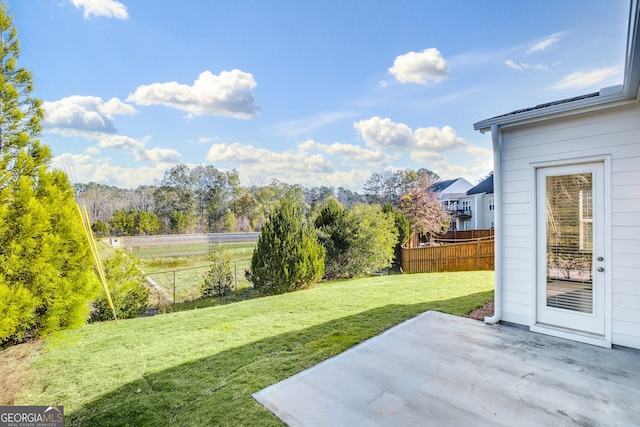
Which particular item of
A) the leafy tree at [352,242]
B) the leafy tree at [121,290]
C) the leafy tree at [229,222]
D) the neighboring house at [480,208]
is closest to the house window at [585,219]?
the leafy tree at [352,242]

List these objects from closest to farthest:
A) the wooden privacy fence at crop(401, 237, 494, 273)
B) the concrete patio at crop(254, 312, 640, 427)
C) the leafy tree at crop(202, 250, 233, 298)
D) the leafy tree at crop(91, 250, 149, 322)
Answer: the concrete patio at crop(254, 312, 640, 427) → the leafy tree at crop(91, 250, 149, 322) → the leafy tree at crop(202, 250, 233, 298) → the wooden privacy fence at crop(401, 237, 494, 273)

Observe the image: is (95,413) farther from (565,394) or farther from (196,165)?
(196,165)

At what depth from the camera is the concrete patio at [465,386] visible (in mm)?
2076

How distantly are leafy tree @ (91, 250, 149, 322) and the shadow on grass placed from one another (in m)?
3.34

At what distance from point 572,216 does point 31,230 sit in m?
6.60

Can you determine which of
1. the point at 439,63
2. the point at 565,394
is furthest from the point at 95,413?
the point at 439,63

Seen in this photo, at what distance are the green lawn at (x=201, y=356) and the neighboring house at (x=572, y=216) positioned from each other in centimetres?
123

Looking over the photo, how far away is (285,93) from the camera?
47.5 feet

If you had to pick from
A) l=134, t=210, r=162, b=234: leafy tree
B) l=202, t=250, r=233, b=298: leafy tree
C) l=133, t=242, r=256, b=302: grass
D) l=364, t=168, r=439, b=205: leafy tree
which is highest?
l=364, t=168, r=439, b=205: leafy tree

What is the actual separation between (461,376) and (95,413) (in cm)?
297

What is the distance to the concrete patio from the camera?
2.08 meters

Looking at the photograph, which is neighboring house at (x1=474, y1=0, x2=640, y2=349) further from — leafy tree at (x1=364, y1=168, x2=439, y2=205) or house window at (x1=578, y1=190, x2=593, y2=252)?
leafy tree at (x1=364, y1=168, x2=439, y2=205)

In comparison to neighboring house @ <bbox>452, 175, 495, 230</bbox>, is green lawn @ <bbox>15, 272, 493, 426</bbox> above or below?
below

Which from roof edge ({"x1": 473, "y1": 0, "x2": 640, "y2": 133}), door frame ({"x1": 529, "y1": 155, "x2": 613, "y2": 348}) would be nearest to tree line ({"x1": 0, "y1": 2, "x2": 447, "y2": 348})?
door frame ({"x1": 529, "y1": 155, "x2": 613, "y2": 348})
